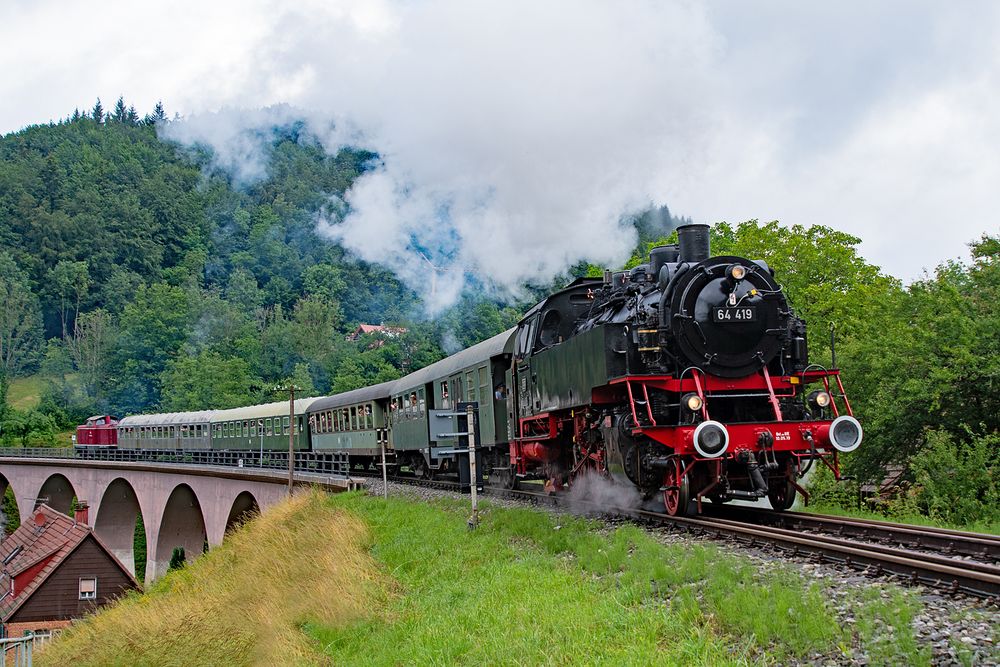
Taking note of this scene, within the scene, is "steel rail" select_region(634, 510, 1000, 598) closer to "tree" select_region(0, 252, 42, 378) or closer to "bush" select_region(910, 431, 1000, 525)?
"bush" select_region(910, 431, 1000, 525)

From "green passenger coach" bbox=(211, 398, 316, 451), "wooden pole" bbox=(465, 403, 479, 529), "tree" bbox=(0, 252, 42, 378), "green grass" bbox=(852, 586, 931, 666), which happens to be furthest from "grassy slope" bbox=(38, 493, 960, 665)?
"tree" bbox=(0, 252, 42, 378)

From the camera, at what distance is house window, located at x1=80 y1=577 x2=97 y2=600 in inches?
1177

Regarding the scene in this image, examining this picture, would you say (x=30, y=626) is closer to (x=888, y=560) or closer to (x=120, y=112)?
(x=888, y=560)

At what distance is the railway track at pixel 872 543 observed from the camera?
5.98 m

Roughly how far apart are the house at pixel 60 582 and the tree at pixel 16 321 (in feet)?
240

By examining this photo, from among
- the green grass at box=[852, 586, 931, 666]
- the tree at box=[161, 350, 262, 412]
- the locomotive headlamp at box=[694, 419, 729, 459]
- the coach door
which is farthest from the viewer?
the tree at box=[161, 350, 262, 412]

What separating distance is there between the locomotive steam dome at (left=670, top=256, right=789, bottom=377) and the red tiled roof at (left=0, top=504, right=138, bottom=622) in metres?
26.6

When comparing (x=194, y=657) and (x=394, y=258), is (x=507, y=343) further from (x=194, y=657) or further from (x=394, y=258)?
(x=394, y=258)

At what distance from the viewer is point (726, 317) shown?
9930 mm

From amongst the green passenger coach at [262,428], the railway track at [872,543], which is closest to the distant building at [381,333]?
the green passenger coach at [262,428]

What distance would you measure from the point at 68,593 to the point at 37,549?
11.1ft

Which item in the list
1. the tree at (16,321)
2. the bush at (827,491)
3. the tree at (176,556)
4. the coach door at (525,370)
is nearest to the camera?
the coach door at (525,370)

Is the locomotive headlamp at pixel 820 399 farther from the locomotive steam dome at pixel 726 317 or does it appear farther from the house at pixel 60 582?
the house at pixel 60 582

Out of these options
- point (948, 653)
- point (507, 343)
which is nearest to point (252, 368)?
point (507, 343)
